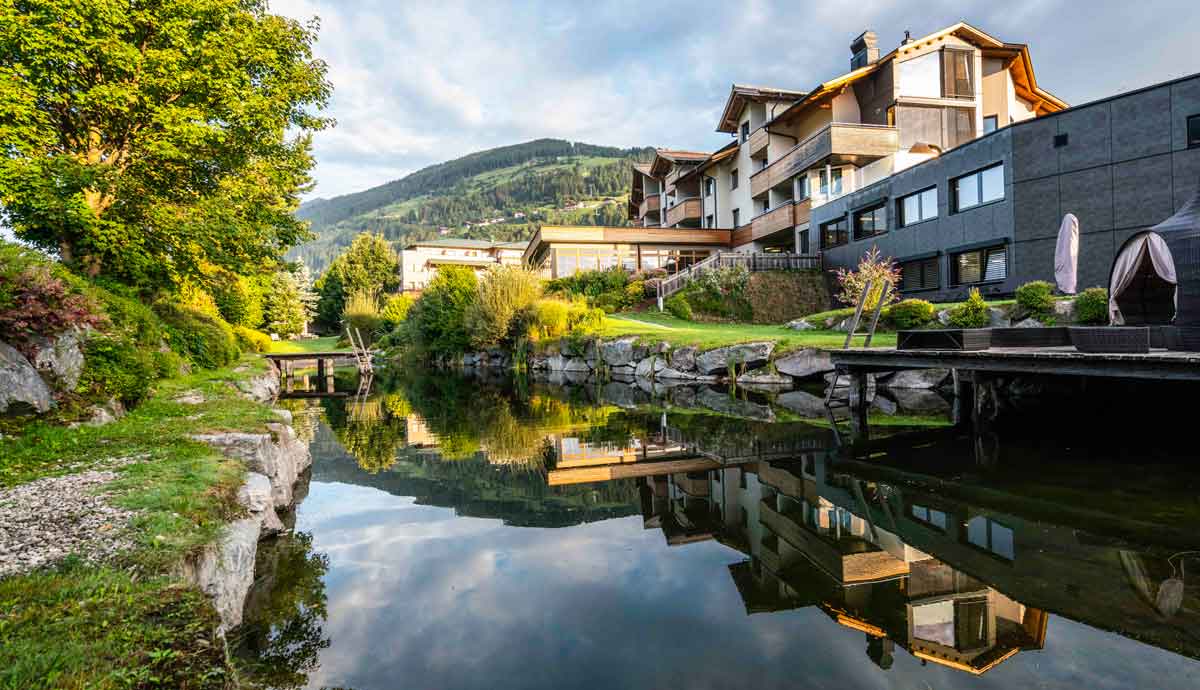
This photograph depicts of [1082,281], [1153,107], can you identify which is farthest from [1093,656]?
[1153,107]

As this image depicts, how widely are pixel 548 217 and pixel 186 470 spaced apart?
489 feet

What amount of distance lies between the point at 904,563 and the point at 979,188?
19.6m

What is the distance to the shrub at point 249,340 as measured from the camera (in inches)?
998

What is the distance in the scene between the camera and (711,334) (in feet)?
69.8

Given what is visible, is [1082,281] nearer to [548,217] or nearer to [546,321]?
[546,321]

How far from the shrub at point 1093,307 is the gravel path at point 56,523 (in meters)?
16.7

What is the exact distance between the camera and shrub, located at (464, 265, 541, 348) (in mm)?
27672

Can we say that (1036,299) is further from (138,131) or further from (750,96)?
(750,96)

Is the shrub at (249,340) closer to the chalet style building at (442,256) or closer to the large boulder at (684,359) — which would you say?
the large boulder at (684,359)

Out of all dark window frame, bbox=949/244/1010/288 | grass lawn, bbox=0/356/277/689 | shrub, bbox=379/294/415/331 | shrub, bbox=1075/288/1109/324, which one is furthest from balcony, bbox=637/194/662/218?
grass lawn, bbox=0/356/277/689

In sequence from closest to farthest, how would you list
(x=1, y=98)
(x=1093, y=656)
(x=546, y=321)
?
(x=1093, y=656), (x=1, y=98), (x=546, y=321)

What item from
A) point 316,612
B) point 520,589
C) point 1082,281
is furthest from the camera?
point 1082,281

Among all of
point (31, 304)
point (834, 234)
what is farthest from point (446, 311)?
point (31, 304)

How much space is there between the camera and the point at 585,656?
12.0 feet
